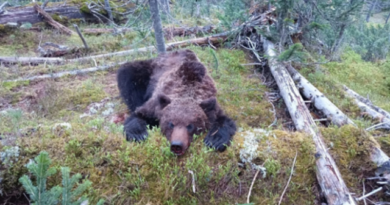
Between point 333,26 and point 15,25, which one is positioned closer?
point 333,26

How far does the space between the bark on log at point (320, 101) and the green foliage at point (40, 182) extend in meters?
4.03

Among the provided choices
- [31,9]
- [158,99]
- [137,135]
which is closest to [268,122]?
[158,99]

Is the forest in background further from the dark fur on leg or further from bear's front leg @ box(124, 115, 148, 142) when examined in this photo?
the dark fur on leg

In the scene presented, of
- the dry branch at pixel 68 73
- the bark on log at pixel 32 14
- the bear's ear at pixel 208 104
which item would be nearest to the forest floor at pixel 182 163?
the bear's ear at pixel 208 104

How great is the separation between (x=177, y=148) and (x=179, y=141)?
9cm

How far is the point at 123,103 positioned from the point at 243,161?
11.6 ft

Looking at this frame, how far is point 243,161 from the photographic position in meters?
2.92

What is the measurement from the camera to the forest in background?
2.55 meters

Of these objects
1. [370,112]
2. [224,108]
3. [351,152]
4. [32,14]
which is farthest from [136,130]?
[32,14]

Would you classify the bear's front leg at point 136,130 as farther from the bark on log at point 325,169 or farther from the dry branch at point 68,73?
the dry branch at point 68,73

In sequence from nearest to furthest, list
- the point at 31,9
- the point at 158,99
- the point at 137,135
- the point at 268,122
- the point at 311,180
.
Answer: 1. the point at 311,180
2. the point at 137,135
3. the point at 158,99
4. the point at 268,122
5. the point at 31,9

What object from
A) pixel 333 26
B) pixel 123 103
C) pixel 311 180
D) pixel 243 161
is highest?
pixel 333 26

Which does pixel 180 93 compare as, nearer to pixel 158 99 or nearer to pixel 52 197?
pixel 158 99

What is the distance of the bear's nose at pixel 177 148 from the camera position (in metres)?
2.88
